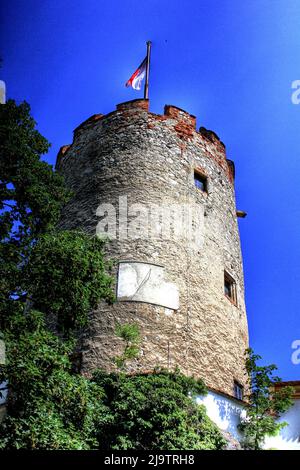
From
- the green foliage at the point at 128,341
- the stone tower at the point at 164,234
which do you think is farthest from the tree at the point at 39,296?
the stone tower at the point at 164,234

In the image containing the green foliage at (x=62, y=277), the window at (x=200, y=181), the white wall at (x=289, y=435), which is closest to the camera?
the green foliage at (x=62, y=277)

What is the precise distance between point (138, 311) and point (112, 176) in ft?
12.2

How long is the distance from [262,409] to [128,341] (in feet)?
9.48

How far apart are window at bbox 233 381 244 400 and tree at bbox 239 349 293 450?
1427mm

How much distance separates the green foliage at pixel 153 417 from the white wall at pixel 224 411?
0.56 m

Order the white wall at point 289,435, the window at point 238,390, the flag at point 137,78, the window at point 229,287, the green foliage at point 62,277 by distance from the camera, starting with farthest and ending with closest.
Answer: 1. the flag at point 137,78
2. the window at point 229,287
3. the window at point 238,390
4. the white wall at point 289,435
5. the green foliage at point 62,277

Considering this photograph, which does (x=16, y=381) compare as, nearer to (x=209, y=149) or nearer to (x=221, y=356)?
(x=221, y=356)

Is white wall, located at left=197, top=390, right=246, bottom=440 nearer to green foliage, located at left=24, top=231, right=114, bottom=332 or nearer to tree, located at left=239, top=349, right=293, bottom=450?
tree, located at left=239, top=349, right=293, bottom=450

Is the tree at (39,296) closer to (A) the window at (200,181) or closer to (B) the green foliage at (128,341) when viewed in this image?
(B) the green foliage at (128,341)

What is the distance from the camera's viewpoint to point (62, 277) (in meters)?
9.49

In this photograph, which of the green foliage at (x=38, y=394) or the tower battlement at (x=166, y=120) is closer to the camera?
the green foliage at (x=38, y=394)

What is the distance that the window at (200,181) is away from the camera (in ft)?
50.7

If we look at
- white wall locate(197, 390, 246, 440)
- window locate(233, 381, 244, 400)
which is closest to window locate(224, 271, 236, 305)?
window locate(233, 381, 244, 400)

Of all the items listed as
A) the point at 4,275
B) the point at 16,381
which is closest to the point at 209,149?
the point at 4,275
